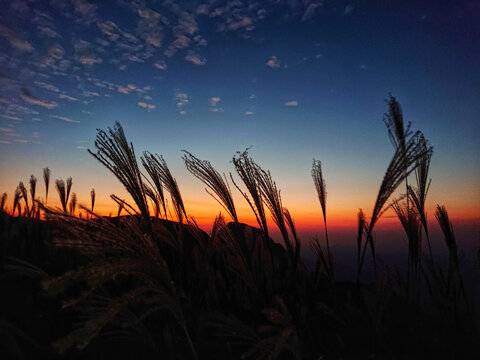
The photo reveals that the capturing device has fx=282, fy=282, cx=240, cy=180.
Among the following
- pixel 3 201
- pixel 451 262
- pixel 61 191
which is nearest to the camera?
pixel 451 262

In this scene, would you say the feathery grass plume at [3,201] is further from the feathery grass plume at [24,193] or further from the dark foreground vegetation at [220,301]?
the dark foreground vegetation at [220,301]

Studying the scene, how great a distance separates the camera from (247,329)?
191cm

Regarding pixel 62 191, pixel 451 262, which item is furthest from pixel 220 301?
A: pixel 62 191

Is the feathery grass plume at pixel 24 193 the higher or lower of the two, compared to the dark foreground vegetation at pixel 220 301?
higher

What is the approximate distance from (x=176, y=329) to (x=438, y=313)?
108 inches

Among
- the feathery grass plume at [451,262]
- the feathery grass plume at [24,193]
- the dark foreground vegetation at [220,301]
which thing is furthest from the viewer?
the feathery grass plume at [24,193]

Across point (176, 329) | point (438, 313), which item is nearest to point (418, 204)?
point (438, 313)

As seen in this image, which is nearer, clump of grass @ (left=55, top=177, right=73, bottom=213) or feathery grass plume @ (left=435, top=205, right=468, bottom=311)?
feathery grass plume @ (left=435, top=205, right=468, bottom=311)

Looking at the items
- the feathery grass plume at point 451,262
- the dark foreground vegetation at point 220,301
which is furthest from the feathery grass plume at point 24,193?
the feathery grass plume at point 451,262

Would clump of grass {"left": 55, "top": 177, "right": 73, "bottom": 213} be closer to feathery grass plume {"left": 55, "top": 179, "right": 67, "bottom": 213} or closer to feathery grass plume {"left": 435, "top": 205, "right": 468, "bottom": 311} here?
feathery grass plume {"left": 55, "top": 179, "right": 67, "bottom": 213}

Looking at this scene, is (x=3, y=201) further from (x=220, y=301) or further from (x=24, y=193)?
(x=220, y=301)

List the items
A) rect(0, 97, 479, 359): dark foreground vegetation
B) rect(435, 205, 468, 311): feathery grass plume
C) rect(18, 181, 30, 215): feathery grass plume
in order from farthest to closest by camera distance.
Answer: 1. rect(18, 181, 30, 215): feathery grass plume
2. rect(435, 205, 468, 311): feathery grass plume
3. rect(0, 97, 479, 359): dark foreground vegetation


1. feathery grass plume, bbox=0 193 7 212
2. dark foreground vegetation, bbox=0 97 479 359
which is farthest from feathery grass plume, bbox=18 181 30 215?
dark foreground vegetation, bbox=0 97 479 359

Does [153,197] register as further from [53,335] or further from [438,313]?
[438,313]
